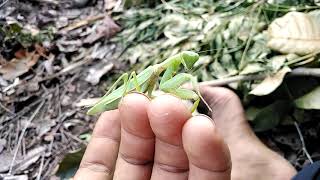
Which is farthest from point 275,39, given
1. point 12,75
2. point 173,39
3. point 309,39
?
point 12,75

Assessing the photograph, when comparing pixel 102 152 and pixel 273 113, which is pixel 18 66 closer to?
pixel 102 152

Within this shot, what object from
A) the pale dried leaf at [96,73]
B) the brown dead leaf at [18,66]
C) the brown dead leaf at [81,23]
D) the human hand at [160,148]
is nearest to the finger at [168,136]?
the human hand at [160,148]

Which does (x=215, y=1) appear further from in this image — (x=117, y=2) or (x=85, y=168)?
(x=85, y=168)

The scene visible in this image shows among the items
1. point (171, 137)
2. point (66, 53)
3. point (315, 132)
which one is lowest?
point (315, 132)

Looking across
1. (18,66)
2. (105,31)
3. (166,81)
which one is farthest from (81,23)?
(166,81)

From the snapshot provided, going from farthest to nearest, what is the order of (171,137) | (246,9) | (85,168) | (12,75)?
(12,75) → (246,9) → (85,168) → (171,137)
